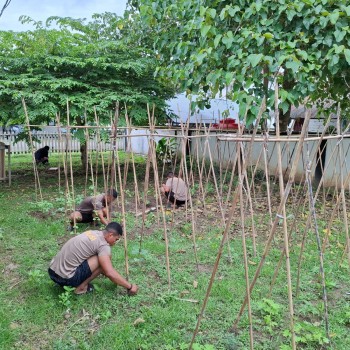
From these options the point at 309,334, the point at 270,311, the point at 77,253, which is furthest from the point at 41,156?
the point at 309,334

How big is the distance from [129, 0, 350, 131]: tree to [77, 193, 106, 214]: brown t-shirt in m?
2.04

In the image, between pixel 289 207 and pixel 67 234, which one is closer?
pixel 67 234

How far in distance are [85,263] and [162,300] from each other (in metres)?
Answer: 0.79

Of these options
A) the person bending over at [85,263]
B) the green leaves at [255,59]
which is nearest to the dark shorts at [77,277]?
the person bending over at [85,263]

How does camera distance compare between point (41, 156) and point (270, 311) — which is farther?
point (41, 156)

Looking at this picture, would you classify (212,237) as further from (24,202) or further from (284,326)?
(24,202)

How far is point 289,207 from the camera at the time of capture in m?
6.56

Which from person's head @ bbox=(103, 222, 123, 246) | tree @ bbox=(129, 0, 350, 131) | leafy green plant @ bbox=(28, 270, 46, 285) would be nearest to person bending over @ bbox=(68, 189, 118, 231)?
leafy green plant @ bbox=(28, 270, 46, 285)

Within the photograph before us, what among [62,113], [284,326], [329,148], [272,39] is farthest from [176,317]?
[329,148]

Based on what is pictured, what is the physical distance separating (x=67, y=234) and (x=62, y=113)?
11.7 ft

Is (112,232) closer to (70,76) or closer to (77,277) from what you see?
(77,277)

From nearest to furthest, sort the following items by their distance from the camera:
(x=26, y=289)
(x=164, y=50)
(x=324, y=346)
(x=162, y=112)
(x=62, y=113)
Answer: (x=324, y=346) < (x=26, y=289) < (x=164, y=50) < (x=62, y=113) < (x=162, y=112)

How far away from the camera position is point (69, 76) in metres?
7.93

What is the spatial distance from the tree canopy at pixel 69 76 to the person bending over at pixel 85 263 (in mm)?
4406
